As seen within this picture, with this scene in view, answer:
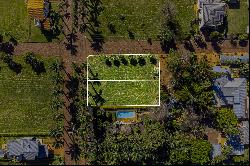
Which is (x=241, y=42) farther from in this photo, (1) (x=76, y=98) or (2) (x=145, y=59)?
(1) (x=76, y=98)

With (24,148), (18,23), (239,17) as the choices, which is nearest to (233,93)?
(239,17)

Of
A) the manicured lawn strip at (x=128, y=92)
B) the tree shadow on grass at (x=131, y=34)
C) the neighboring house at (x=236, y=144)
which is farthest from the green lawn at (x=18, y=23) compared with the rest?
the neighboring house at (x=236, y=144)

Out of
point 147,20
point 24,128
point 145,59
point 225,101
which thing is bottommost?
point 24,128

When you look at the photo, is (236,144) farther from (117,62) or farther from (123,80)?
(117,62)

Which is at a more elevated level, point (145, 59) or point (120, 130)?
point (145, 59)

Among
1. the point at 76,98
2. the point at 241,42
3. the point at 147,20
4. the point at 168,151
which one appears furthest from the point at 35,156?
the point at 241,42

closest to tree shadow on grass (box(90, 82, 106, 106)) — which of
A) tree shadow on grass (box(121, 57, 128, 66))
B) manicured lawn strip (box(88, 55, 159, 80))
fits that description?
manicured lawn strip (box(88, 55, 159, 80))
